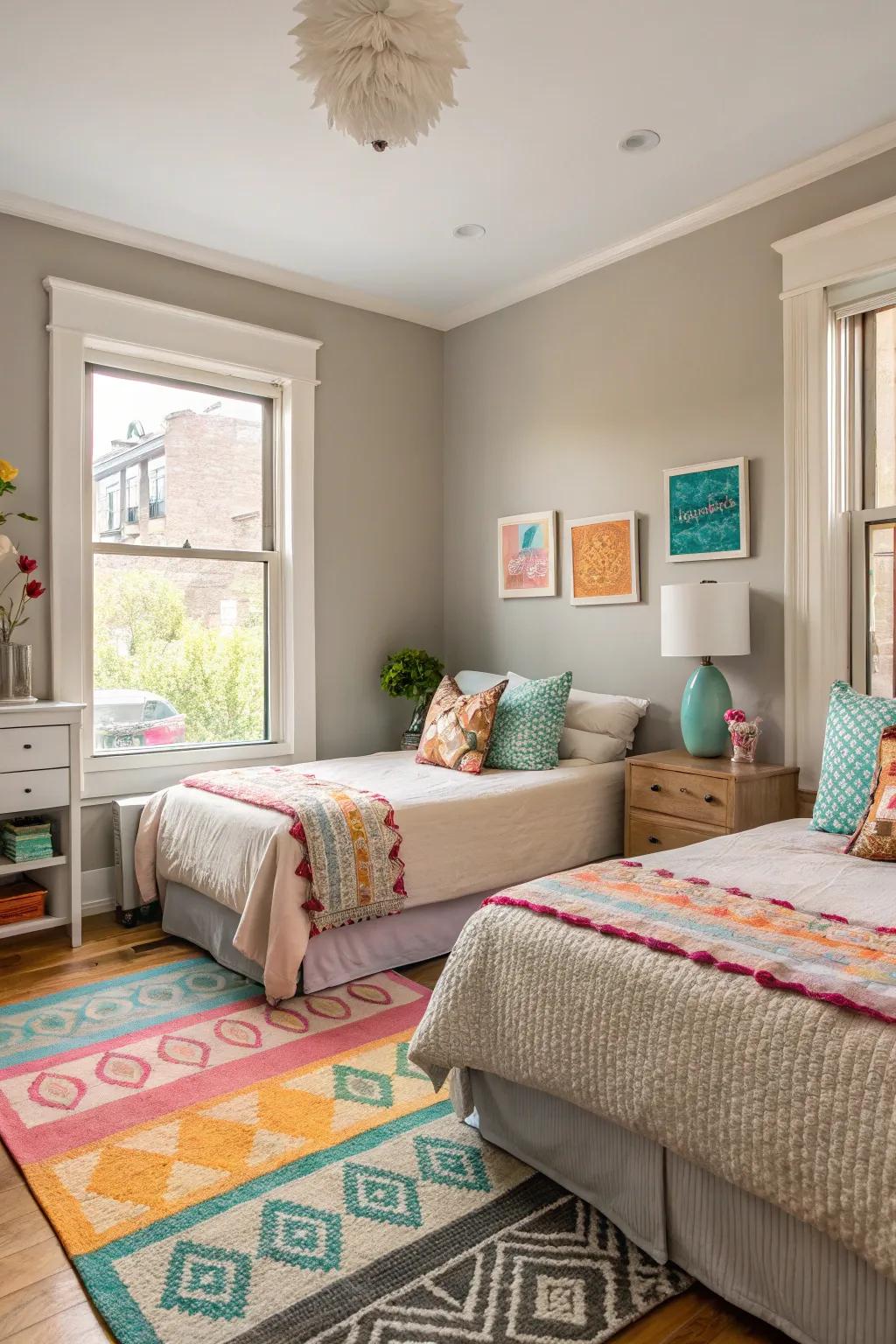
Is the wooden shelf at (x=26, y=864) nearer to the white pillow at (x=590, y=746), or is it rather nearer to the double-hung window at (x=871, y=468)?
the white pillow at (x=590, y=746)

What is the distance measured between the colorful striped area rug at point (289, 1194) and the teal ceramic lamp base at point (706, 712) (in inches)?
58.3

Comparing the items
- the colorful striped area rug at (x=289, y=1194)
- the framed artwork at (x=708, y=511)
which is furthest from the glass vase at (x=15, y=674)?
the framed artwork at (x=708, y=511)

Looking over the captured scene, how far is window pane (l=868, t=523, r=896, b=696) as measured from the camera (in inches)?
121

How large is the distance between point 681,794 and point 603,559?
1252mm

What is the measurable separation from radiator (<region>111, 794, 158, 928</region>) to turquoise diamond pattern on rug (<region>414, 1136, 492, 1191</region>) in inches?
73.9

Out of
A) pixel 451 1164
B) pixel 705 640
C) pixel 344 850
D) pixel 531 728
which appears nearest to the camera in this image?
pixel 451 1164

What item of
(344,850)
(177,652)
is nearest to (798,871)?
(344,850)

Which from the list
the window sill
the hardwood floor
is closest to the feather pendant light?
the hardwood floor

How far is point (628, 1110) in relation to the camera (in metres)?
1.55

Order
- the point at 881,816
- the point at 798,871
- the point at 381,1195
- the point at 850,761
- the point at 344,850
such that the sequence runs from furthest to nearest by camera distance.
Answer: the point at 344,850 → the point at 850,761 → the point at 881,816 → the point at 798,871 → the point at 381,1195

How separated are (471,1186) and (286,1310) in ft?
1.52

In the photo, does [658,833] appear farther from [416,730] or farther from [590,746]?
[416,730]

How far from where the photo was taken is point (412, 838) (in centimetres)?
297

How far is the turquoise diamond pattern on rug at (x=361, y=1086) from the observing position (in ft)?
7.25
